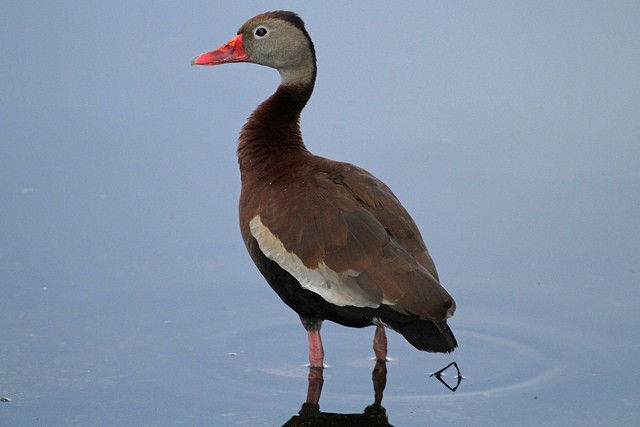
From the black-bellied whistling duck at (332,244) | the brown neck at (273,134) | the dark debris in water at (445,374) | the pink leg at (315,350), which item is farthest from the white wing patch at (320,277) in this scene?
the dark debris in water at (445,374)

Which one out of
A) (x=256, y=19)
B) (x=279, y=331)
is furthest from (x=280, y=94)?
(x=279, y=331)

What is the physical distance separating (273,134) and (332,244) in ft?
3.12

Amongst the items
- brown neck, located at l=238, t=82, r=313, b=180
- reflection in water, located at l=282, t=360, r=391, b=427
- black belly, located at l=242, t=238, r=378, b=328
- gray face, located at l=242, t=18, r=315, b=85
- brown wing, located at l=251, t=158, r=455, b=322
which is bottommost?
reflection in water, located at l=282, t=360, r=391, b=427

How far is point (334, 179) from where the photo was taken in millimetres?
5703

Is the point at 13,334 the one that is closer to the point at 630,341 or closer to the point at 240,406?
the point at 240,406

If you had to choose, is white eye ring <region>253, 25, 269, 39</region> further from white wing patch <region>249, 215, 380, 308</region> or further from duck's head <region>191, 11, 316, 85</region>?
white wing patch <region>249, 215, 380, 308</region>

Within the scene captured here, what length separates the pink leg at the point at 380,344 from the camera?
18.9 ft

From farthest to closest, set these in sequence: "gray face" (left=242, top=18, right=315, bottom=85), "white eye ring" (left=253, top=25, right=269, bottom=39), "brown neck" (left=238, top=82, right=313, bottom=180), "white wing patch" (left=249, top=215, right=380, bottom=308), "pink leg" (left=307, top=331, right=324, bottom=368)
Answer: "white eye ring" (left=253, top=25, right=269, bottom=39), "gray face" (left=242, top=18, right=315, bottom=85), "brown neck" (left=238, top=82, right=313, bottom=180), "pink leg" (left=307, top=331, right=324, bottom=368), "white wing patch" (left=249, top=215, right=380, bottom=308)

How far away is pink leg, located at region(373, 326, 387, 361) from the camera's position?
577 centimetres

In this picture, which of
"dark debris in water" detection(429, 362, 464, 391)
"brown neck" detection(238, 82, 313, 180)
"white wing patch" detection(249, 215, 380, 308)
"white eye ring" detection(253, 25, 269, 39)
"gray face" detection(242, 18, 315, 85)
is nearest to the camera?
"white wing patch" detection(249, 215, 380, 308)


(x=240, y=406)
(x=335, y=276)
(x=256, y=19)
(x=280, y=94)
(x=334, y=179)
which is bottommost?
(x=240, y=406)

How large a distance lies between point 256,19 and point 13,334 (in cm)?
204

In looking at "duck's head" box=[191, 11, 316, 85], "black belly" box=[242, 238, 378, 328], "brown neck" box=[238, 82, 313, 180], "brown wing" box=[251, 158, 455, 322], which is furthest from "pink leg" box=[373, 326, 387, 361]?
"duck's head" box=[191, 11, 316, 85]

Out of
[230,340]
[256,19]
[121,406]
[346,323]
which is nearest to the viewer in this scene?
[121,406]
